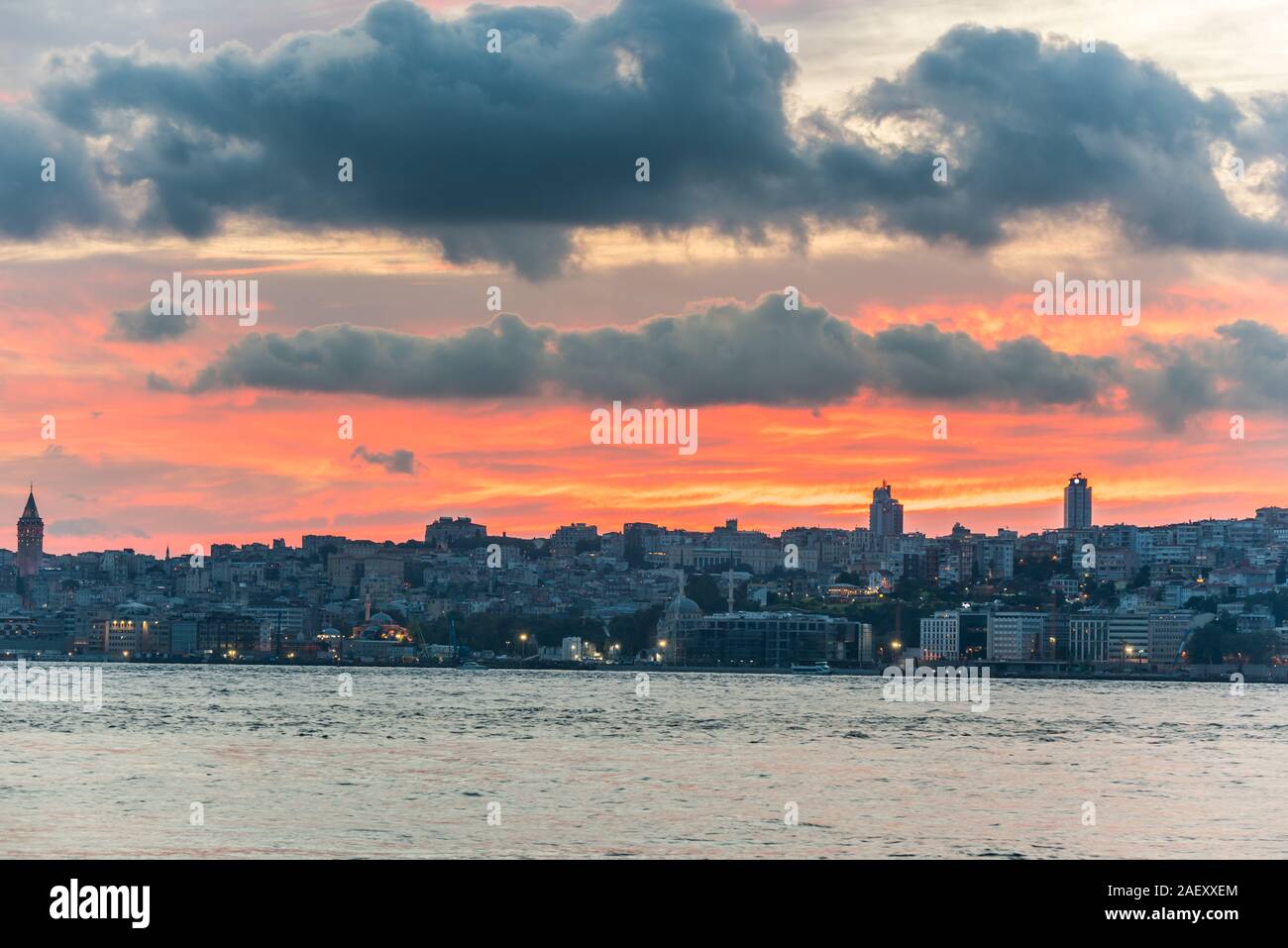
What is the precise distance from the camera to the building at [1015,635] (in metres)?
138

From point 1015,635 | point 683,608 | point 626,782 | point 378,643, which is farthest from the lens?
point 378,643

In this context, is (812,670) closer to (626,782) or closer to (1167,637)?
(1167,637)

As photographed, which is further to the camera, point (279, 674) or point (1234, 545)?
point (1234, 545)

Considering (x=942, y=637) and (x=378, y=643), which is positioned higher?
(x=942, y=637)

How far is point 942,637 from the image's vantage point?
14062cm

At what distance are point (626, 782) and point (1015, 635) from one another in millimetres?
111196

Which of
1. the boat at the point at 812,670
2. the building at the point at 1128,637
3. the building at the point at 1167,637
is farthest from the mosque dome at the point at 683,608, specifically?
the building at the point at 1167,637

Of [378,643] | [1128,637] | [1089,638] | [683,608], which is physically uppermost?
[683,608]

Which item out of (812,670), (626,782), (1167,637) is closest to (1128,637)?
(1167,637)

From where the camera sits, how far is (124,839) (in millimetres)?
22703

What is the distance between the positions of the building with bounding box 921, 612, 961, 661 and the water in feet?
233

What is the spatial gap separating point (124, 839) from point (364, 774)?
10.6m
